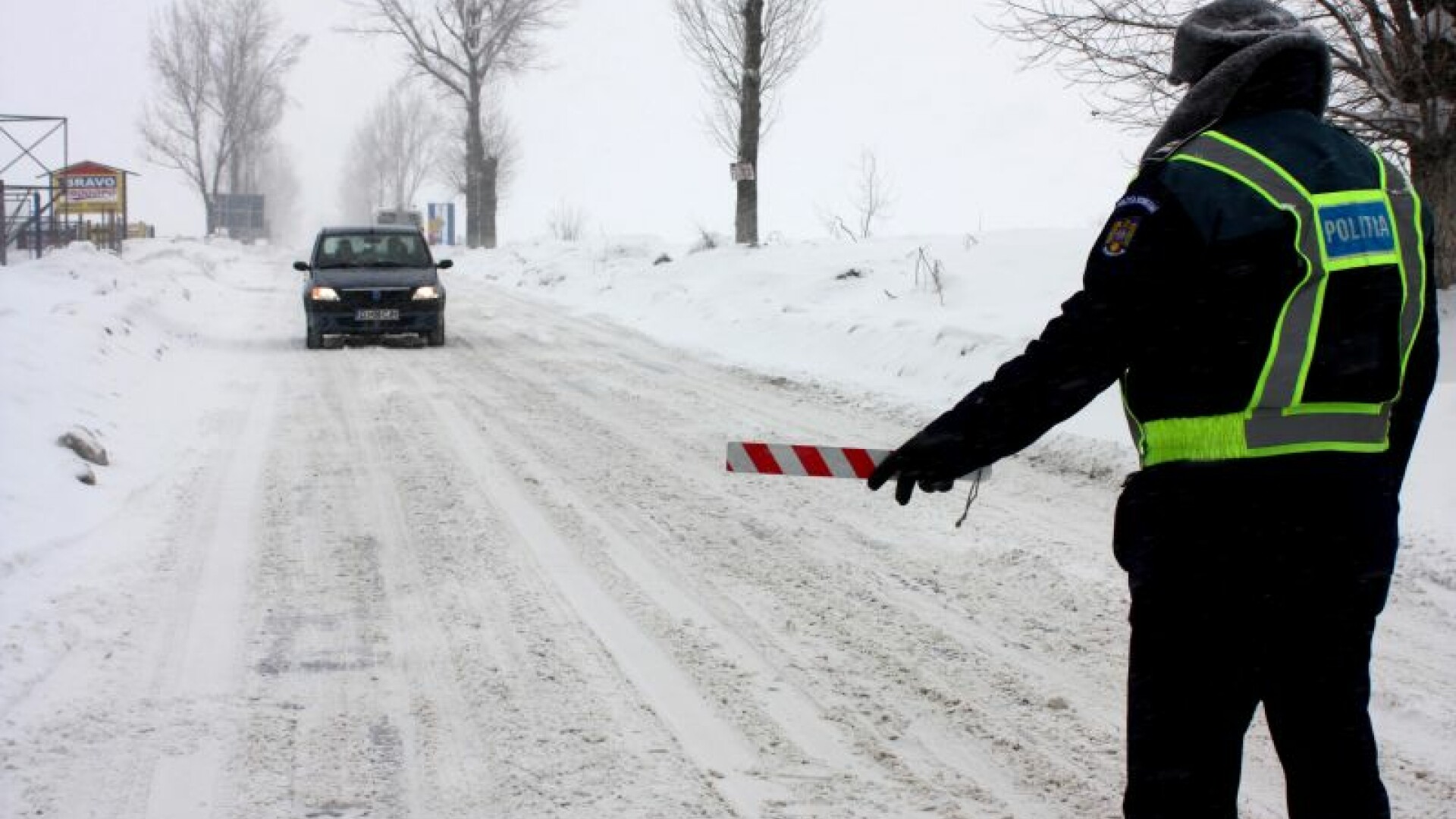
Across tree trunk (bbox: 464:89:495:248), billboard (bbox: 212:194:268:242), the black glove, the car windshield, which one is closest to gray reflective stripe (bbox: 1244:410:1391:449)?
the black glove

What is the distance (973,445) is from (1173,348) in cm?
40

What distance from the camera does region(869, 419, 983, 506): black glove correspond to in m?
2.37

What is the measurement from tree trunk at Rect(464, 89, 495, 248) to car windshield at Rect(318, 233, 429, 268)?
29601mm

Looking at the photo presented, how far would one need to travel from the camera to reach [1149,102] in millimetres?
12797

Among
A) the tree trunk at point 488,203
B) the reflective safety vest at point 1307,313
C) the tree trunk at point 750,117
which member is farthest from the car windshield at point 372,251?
the tree trunk at point 488,203

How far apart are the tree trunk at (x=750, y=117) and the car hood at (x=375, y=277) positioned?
918 cm

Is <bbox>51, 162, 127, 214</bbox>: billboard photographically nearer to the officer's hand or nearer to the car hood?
the car hood

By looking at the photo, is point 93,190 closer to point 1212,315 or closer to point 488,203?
point 488,203

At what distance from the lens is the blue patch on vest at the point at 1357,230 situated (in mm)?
2078

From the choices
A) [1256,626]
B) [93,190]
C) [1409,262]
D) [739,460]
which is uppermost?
[93,190]

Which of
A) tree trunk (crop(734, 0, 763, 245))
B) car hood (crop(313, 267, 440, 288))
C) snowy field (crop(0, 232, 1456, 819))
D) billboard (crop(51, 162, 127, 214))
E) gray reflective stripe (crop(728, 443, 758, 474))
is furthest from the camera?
billboard (crop(51, 162, 127, 214))

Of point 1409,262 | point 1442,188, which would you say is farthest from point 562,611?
point 1442,188

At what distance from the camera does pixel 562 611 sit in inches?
211

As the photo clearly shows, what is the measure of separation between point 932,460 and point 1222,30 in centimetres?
93
